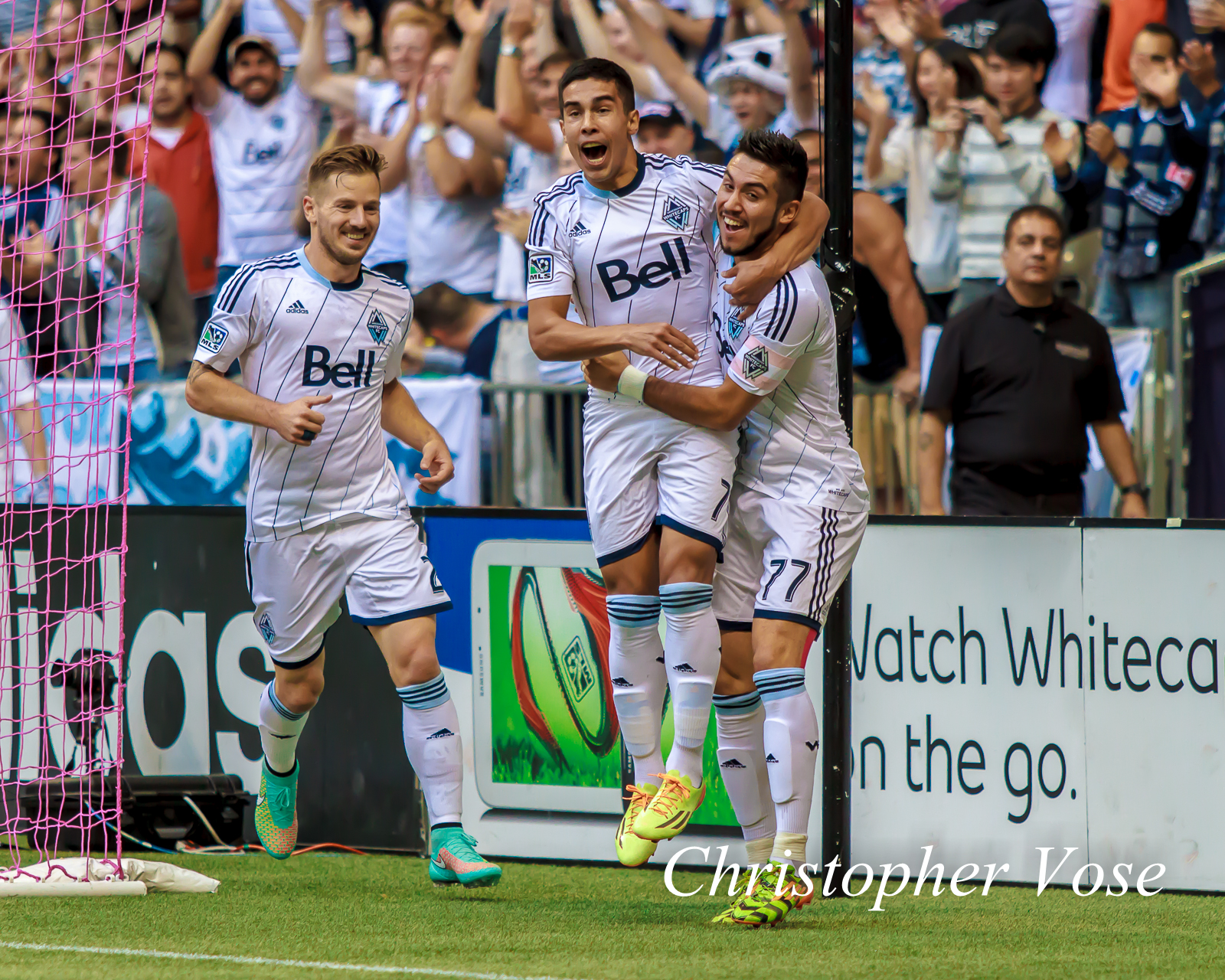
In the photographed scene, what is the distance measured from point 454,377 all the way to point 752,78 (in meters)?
2.35

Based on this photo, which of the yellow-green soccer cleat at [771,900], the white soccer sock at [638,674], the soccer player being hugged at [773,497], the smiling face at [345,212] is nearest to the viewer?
the yellow-green soccer cleat at [771,900]

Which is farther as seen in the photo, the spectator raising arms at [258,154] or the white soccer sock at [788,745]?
the spectator raising arms at [258,154]

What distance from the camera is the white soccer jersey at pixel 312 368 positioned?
5180mm

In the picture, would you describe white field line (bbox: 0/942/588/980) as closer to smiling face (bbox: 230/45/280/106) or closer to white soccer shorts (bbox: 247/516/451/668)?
white soccer shorts (bbox: 247/516/451/668)

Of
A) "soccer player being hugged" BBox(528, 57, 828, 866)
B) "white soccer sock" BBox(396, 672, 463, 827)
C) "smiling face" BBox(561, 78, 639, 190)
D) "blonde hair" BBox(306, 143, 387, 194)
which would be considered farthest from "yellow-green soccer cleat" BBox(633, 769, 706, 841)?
"blonde hair" BBox(306, 143, 387, 194)

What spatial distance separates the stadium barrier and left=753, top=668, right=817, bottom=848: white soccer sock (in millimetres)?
1315

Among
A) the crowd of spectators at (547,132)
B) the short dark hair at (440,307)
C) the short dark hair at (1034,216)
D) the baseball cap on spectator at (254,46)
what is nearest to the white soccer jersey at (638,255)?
the crowd of spectators at (547,132)

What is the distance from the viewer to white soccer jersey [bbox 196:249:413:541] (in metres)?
5.18

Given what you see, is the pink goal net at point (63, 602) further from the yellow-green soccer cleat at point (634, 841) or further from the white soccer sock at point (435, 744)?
the yellow-green soccer cleat at point (634, 841)

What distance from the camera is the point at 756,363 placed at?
445 centimetres

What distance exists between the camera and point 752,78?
836 cm

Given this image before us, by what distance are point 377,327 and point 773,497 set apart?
1.57m

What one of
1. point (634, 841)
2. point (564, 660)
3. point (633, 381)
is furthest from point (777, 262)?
point (564, 660)

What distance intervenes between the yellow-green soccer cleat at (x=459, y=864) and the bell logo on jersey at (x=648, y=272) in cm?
184
